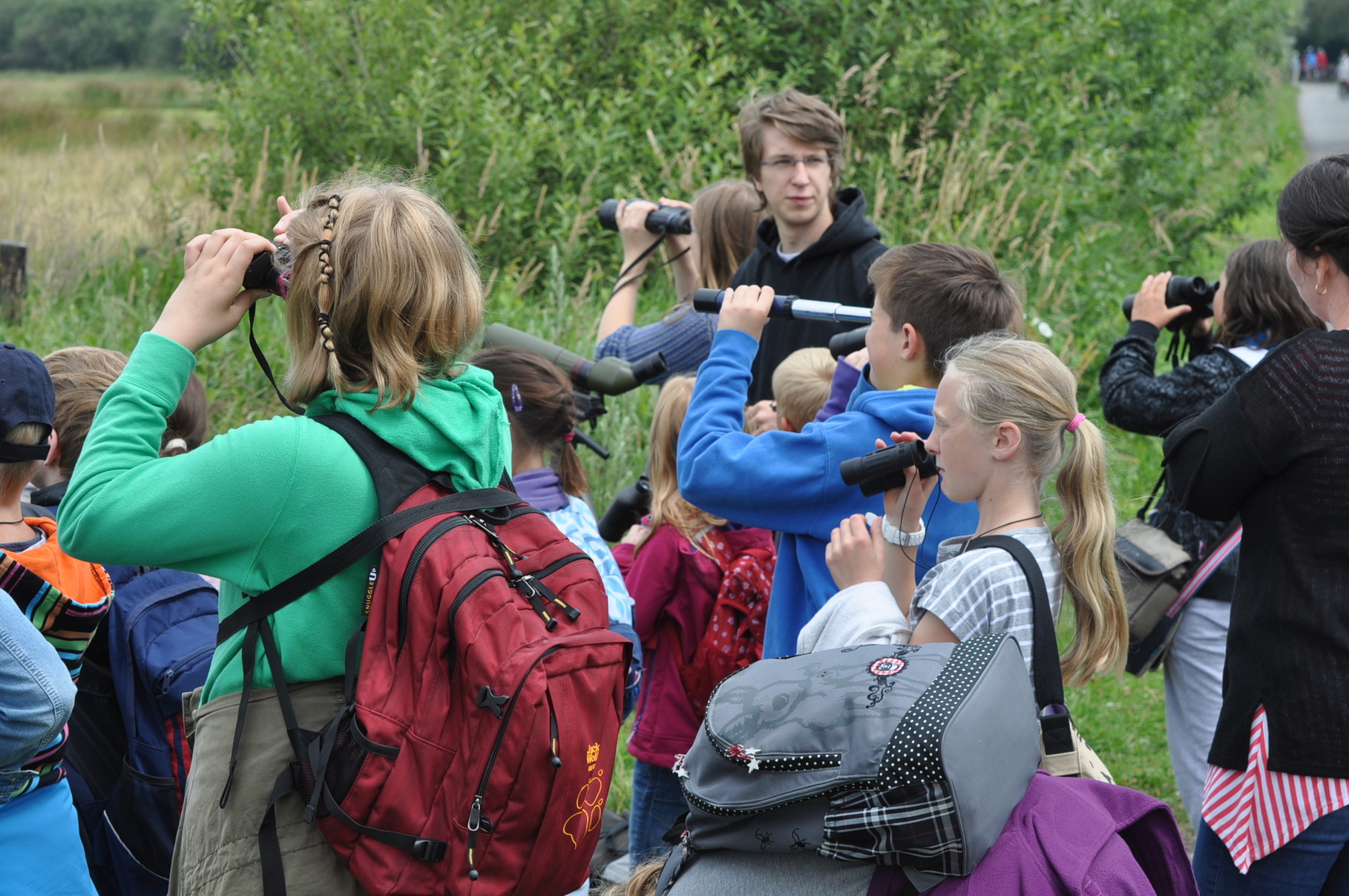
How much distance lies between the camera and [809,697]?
1.33m

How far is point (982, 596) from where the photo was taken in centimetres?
203

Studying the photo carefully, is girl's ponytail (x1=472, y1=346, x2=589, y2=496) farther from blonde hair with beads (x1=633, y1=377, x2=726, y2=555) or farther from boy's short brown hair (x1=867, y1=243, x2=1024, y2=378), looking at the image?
boy's short brown hair (x1=867, y1=243, x2=1024, y2=378)

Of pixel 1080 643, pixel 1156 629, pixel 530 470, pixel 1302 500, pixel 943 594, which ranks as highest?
pixel 1302 500

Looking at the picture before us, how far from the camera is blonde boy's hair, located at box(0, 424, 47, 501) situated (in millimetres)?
2227

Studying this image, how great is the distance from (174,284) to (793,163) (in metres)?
4.00

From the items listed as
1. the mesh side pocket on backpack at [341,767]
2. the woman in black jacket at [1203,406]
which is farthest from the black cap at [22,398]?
the woman in black jacket at [1203,406]

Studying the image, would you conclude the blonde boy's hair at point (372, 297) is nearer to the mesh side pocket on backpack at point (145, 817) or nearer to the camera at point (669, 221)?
the mesh side pocket on backpack at point (145, 817)

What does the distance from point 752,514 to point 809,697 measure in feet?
3.98

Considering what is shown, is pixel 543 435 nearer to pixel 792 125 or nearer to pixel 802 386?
pixel 802 386

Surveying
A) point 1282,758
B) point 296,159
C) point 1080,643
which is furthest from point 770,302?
point 296,159

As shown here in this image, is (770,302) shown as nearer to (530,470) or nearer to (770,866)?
(530,470)

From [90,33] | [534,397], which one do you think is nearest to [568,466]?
[534,397]

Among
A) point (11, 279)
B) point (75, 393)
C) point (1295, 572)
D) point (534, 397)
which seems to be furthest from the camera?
point (11, 279)

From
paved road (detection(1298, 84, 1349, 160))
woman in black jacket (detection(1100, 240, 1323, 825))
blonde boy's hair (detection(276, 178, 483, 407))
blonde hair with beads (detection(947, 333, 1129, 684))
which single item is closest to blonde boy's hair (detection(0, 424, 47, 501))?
blonde boy's hair (detection(276, 178, 483, 407))
